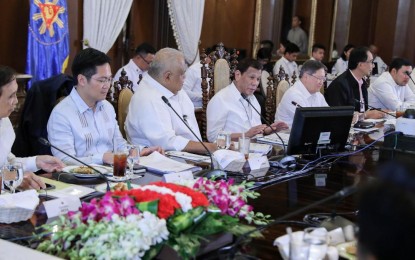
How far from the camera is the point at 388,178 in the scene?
2.71 ft

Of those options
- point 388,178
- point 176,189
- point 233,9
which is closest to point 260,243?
point 176,189

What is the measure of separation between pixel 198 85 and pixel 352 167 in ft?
9.71

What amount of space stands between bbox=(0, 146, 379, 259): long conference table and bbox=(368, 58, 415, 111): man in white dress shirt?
2.67m

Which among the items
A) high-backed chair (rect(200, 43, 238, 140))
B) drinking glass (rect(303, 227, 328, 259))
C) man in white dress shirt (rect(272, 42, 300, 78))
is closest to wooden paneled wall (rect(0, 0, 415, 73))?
man in white dress shirt (rect(272, 42, 300, 78))

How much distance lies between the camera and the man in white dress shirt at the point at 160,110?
3297mm

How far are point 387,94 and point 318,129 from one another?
312 centimetres

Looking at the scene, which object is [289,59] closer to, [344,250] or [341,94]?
[341,94]

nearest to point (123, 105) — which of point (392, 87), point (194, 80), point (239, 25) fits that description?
point (194, 80)

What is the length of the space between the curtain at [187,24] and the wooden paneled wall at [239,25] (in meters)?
0.36

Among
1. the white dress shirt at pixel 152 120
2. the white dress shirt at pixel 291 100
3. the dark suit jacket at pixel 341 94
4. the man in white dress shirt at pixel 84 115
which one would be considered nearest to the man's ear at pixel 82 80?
the man in white dress shirt at pixel 84 115

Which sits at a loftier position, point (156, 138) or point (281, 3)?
point (281, 3)

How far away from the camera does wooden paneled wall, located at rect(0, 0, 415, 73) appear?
5578mm

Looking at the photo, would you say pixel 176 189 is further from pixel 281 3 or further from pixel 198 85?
pixel 281 3

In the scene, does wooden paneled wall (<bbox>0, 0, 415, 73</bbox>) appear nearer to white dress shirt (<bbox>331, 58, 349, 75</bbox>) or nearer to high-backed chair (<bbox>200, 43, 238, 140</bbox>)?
white dress shirt (<bbox>331, 58, 349, 75</bbox>)
